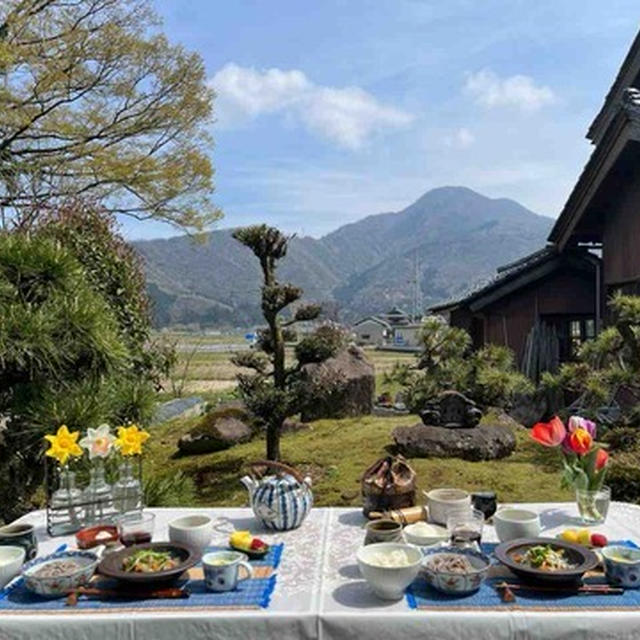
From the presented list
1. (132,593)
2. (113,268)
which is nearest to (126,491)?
(132,593)

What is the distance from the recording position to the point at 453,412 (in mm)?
5969

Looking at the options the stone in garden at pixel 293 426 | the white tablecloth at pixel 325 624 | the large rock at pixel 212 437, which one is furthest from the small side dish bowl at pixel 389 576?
the stone in garden at pixel 293 426

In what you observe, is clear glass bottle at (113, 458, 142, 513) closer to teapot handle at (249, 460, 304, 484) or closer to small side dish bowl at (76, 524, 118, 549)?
small side dish bowl at (76, 524, 118, 549)

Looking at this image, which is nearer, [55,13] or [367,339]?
[55,13]

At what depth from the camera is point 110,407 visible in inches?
128

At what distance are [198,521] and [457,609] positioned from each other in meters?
0.99

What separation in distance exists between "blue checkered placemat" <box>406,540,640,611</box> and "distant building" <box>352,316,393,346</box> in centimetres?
4841

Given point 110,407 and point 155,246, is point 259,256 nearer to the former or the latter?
point 110,407

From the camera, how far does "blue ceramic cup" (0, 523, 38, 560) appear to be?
2.00 metres

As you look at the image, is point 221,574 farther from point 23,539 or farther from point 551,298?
point 551,298

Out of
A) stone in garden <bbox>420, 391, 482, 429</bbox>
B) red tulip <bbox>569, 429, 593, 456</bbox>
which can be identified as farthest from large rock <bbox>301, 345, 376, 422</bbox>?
red tulip <bbox>569, 429, 593, 456</bbox>

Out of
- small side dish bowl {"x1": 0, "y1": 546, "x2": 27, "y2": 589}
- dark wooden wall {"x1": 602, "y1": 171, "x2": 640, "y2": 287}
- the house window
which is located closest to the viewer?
small side dish bowl {"x1": 0, "y1": 546, "x2": 27, "y2": 589}

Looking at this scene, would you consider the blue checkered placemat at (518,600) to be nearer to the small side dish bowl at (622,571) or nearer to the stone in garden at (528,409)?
the small side dish bowl at (622,571)

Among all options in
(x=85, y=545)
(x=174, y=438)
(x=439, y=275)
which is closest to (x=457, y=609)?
(x=85, y=545)
